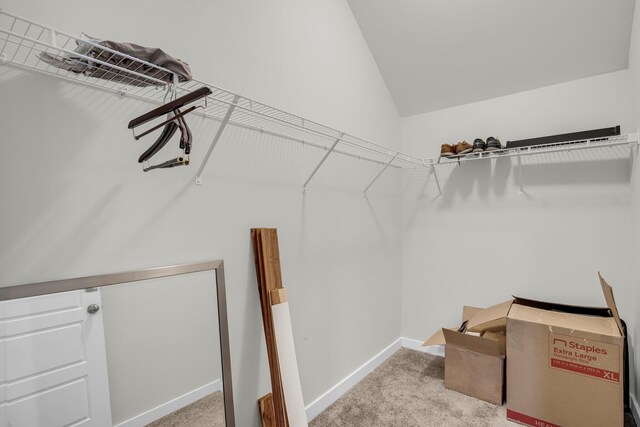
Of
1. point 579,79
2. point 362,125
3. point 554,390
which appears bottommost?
point 554,390

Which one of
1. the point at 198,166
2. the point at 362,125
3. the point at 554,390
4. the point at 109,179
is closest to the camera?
the point at 109,179

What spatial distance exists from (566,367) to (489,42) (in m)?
2.13

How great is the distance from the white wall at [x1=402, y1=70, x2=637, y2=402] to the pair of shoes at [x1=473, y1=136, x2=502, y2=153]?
9.7 inches

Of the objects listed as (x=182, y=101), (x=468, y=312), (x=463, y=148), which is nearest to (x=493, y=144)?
(x=463, y=148)

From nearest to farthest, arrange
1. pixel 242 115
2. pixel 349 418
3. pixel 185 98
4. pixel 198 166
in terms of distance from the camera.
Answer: pixel 185 98, pixel 198 166, pixel 242 115, pixel 349 418

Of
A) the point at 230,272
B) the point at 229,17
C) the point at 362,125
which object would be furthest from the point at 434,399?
the point at 229,17

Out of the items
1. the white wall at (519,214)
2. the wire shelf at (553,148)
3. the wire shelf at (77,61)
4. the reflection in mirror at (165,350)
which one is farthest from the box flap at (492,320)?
the wire shelf at (77,61)

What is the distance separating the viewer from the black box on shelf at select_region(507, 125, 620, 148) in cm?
194

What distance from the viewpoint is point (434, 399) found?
2.15m

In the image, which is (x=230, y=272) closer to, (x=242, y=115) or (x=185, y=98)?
(x=242, y=115)

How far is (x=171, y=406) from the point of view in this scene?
126 cm

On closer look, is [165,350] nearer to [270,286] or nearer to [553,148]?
[270,286]

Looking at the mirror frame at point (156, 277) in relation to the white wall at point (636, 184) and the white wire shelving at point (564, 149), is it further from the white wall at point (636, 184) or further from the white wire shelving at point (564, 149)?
the white wall at point (636, 184)

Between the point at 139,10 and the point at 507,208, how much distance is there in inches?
103
